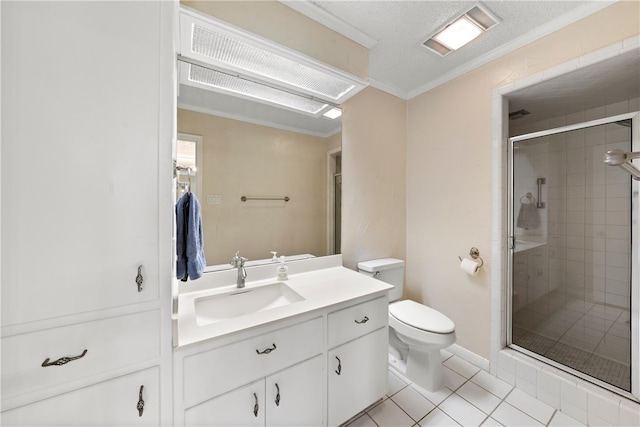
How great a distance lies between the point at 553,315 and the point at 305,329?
2.31m

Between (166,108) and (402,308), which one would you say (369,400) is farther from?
(166,108)

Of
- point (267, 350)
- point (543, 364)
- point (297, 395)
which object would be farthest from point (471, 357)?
point (267, 350)

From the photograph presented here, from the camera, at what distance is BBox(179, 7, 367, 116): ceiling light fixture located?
3.75 ft

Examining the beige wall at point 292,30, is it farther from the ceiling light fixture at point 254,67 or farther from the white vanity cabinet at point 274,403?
the white vanity cabinet at point 274,403

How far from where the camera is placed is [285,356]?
1027 millimetres

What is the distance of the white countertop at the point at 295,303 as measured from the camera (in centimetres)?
90

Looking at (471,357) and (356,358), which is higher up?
(356,358)

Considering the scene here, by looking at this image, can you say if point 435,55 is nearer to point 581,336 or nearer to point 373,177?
point 373,177

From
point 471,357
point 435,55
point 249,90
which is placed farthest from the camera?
point 471,357

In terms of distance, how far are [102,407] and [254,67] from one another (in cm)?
164

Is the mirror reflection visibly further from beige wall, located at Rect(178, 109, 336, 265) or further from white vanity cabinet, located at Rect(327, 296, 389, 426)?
white vanity cabinet, located at Rect(327, 296, 389, 426)

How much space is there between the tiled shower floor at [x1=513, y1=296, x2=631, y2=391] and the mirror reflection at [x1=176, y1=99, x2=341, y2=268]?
1718 mm

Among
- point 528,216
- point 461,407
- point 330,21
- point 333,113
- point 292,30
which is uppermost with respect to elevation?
point 330,21

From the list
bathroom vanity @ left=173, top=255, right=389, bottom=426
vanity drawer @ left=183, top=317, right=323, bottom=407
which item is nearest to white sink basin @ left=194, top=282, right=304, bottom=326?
bathroom vanity @ left=173, top=255, right=389, bottom=426
